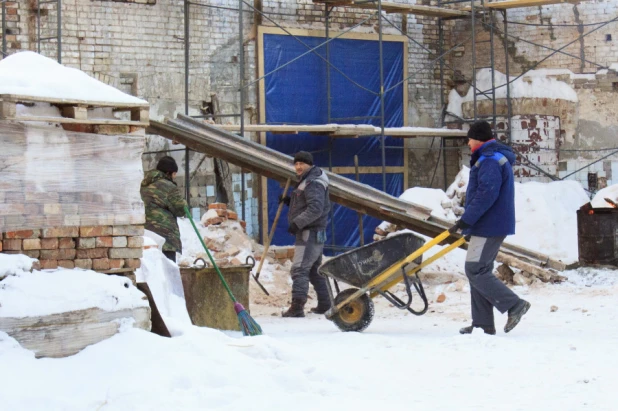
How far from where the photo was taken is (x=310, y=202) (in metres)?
10.2

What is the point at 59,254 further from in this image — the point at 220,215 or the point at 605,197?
the point at 605,197

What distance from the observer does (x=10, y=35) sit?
13.7 metres

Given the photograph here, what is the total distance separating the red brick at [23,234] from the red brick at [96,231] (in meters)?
0.30

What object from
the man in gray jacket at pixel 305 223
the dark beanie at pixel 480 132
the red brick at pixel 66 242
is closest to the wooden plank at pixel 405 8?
the man in gray jacket at pixel 305 223

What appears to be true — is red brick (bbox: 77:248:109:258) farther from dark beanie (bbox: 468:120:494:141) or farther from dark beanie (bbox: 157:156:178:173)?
dark beanie (bbox: 468:120:494:141)

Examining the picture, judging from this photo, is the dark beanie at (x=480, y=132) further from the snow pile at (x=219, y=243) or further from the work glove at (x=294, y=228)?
the snow pile at (x=219, y=243)

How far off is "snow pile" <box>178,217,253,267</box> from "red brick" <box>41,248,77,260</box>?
5881 mm

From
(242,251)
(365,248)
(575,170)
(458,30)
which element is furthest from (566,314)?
(458,30)

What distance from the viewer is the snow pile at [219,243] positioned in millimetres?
12875

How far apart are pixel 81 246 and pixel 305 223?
148 inches

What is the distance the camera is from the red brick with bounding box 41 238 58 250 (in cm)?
654

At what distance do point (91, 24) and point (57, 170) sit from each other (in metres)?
8.01

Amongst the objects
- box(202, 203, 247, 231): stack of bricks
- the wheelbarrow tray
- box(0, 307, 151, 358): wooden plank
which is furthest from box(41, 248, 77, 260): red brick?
box(202, 203, 247, 231): stack of bricks

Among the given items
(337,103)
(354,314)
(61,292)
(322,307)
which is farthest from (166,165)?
(337,103)
